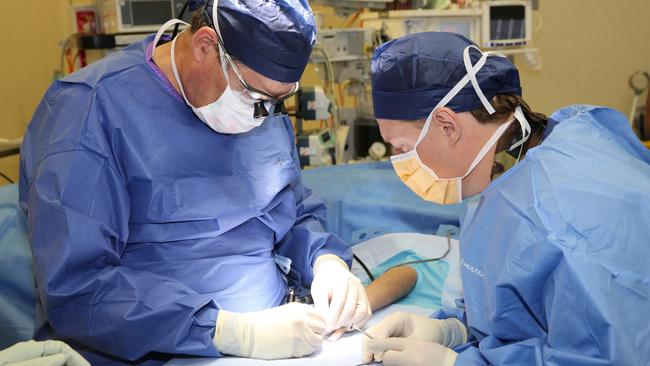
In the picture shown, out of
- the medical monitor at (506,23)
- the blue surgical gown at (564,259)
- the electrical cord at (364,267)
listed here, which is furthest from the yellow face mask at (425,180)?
the medical monitor at (506,23)

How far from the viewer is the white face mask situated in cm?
168

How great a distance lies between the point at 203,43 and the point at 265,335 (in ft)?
2.34

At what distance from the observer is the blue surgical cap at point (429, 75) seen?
4.90 ft

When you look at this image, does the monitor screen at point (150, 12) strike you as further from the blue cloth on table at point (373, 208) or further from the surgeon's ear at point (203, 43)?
the surgeon's ear at point (203, 43)

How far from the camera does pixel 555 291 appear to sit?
1.18 m

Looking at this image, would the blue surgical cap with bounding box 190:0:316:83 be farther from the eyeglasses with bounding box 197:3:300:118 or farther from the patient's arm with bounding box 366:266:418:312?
the patient's arm with bounding box 366:266:418:312

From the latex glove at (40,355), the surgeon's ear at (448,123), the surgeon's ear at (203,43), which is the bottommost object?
the latex glove at (40,355)

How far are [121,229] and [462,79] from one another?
0.85 m

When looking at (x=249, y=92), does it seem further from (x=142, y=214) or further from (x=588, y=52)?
(x=588, y=52)

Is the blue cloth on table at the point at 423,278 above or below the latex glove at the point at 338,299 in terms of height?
below

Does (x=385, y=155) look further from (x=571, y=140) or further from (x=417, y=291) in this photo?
(x=571, y=140)

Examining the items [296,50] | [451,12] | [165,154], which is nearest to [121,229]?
[165,154]

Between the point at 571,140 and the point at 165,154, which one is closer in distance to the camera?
the point at 571,140

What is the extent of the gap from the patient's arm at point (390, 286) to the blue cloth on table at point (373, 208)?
0.41 m
